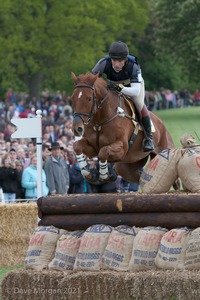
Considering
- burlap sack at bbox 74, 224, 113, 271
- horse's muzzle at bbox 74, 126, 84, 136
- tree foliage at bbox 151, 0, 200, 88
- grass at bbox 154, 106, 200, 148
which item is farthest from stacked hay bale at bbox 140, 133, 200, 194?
tree foliage at bbox 151, 0, 200, 88

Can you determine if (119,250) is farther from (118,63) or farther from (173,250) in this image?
(118,63)

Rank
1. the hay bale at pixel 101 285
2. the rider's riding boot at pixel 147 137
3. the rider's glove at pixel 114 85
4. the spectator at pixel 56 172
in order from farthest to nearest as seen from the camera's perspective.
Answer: the spectator at pixel 56 172, the rider's riding boot at pixel 147 137, the rider's glove at pixel 114 85, the hay bale at pixel 101 285

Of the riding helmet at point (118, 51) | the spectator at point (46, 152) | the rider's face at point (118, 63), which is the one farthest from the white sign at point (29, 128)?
the spectator at point (46, 152)

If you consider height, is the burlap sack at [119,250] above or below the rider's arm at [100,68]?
below

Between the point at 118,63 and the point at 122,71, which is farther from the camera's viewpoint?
the point at 122,71

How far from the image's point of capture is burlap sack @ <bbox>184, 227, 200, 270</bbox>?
9984 millimetres

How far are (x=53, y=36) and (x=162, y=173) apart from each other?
41.5 meters

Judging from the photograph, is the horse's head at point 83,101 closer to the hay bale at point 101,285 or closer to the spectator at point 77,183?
the hay bale at point 101,285

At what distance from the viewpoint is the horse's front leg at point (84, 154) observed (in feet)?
41.3

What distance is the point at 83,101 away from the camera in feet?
39.6

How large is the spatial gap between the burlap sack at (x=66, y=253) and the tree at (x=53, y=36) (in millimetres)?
39331

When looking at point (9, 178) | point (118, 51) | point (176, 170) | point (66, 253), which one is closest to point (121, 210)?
point (66, 253)

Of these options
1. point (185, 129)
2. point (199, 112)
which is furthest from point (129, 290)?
point (199, 112)

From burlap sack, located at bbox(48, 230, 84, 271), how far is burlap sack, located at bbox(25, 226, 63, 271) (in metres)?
0.12
